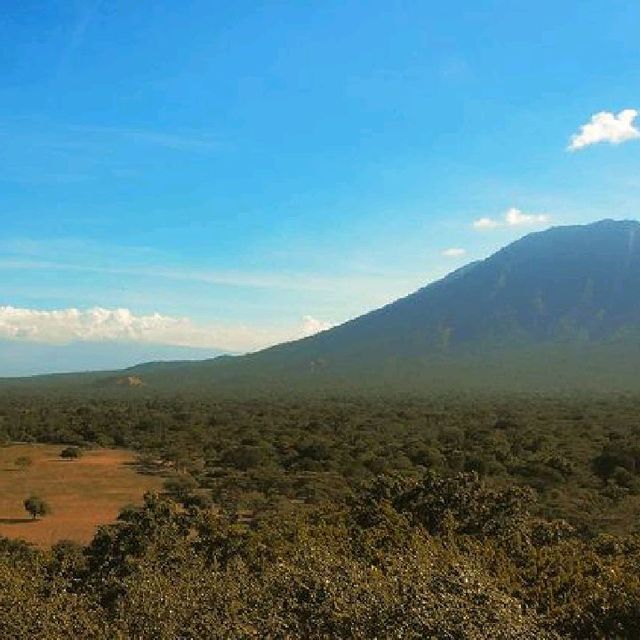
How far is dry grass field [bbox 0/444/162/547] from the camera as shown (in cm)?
3033

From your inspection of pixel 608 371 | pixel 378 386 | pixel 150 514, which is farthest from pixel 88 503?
pixel 608 371

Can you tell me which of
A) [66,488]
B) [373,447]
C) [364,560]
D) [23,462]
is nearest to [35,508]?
[66,488]

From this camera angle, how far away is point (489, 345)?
162m

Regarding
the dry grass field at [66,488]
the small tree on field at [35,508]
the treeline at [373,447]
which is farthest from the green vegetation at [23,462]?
the small tree on field at [35,508]

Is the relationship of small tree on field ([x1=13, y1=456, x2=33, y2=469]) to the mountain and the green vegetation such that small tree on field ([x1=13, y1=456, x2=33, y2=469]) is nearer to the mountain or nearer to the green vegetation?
the green vegetation

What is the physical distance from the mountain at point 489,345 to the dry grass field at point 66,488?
78.3 metres

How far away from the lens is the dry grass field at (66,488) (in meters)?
30.3

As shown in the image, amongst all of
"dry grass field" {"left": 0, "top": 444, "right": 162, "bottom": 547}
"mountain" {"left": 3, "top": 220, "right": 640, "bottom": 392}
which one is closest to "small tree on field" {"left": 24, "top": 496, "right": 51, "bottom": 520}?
"dry grass field" {"left": 0, "top": 444, "right": 162, "bottom": 547}

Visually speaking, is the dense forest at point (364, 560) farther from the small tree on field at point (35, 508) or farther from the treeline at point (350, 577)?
the small tree on field at point (35, 508)

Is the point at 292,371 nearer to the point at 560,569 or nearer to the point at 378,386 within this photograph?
the point at 378,386

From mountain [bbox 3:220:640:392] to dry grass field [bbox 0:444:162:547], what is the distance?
78337 millimetres

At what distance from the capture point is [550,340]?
159m

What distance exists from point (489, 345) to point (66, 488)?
13317 cm

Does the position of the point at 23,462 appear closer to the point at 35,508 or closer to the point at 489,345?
the point at 35,508
